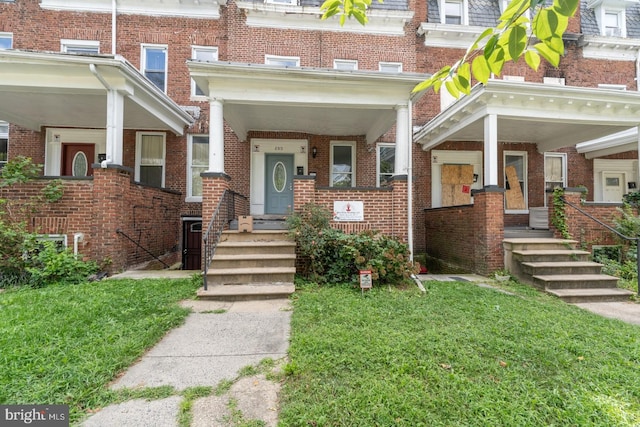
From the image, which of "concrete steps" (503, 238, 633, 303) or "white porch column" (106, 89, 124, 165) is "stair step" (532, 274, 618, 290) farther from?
"white porch column" (106, 89, 124, 165)

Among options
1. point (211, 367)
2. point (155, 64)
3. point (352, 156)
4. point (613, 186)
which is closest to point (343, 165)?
point (352, 156)

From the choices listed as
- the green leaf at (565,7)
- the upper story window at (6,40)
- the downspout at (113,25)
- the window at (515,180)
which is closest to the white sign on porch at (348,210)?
the green leaf at (565,7)

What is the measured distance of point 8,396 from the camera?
73.4 inches

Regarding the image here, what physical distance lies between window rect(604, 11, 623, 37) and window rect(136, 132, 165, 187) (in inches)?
630

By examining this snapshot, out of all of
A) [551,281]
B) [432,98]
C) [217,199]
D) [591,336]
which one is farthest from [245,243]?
[432,98]

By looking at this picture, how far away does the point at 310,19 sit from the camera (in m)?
9.02

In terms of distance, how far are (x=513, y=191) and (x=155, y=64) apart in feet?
39.0

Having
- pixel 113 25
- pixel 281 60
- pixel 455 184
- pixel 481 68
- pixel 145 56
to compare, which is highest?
pixel 113 25

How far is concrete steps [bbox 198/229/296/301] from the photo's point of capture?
4309 millimetres

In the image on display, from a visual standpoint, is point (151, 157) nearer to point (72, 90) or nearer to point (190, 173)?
point (190, 173)

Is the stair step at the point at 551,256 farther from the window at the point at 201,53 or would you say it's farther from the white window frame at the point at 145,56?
the white window frame at the point at 145,56

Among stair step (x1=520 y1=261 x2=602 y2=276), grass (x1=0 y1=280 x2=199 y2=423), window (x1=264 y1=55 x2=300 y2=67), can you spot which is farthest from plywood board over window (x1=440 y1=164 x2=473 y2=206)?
grass (x1=0 y1=280 x2=199 y2=423)

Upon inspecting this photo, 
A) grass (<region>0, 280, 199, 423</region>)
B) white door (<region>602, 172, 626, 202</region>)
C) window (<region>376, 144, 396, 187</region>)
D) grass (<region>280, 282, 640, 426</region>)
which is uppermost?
window (<region>376, 144, 396, 187</region>)

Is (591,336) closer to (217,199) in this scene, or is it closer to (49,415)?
(49,415)
